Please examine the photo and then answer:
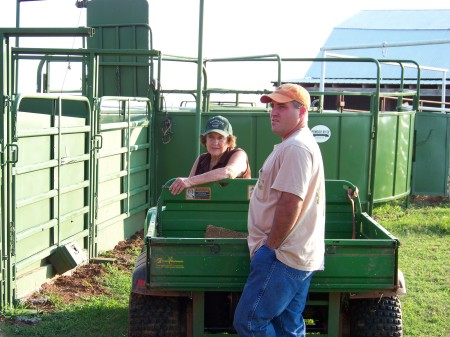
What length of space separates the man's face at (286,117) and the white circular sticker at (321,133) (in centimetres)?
664

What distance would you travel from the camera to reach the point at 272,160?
3.93 metres

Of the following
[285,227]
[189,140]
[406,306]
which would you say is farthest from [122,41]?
[285,227]

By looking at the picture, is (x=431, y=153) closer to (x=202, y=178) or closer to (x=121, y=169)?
(x=121, y=169)

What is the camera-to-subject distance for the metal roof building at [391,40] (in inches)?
948

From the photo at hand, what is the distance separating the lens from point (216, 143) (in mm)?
5859

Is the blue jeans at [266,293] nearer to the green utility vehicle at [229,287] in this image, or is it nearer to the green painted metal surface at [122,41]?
the green utility vehicle at [229,287]

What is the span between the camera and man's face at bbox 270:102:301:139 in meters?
3.98

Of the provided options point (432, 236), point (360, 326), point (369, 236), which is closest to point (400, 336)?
point (360, 326)

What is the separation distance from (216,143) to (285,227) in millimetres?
2122

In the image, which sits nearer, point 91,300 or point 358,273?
point 358,273

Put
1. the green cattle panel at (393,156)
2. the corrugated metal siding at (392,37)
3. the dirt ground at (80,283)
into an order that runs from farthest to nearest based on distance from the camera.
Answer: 1. the corrugated metal siding at (392,37)
2. the green cattle panel at (393,156)
3. the dirt ground at (80,283)

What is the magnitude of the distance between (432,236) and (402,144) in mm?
2261

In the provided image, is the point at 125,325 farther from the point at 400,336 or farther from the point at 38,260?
the point at 400,336

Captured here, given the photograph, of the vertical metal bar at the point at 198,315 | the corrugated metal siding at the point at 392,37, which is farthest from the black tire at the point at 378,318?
the corrugated metal siding at the point at 392,37
